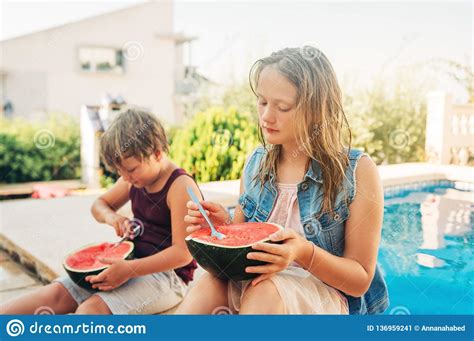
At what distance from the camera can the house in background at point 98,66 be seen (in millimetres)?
3219

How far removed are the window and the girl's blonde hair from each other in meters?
1.88

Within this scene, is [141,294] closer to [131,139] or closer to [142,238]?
[142,238]

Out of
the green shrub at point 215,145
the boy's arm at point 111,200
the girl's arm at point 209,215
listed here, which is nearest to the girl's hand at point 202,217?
the girl's arm at point 209,215

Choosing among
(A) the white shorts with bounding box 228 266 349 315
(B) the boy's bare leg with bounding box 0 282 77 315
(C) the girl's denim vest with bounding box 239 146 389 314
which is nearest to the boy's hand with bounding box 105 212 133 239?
(B) the boy's bare leg with bounding box 0 282 77 315

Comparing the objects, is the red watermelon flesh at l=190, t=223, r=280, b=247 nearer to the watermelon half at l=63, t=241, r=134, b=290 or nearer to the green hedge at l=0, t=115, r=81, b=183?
the watermelon half at l=63, t=241, r=134, b=290

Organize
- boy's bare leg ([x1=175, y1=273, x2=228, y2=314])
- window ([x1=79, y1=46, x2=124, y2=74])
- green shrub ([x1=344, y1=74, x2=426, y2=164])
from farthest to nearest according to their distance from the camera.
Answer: green shrub ([x1=344, y1=74, x2=426, y2=164]) → window ([x1=79, y1=46, x2=124, y2=74]) → boy's bare leg ([x1=175, y1=273, x2=228, y2=314])

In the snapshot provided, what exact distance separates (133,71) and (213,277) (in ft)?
7.30

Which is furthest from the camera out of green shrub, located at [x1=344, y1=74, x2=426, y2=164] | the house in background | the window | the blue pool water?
green shrub, located at [x1=344, y1=74, x2=426, y2=164]

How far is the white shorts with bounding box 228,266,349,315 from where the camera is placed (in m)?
1.49

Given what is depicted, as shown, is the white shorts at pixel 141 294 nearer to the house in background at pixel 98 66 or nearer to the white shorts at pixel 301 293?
the white shorts at pixel 301 293

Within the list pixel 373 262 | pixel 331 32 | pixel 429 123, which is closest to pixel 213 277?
pixel 373 262

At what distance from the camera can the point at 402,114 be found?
368 cm

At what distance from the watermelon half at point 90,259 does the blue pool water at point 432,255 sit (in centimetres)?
127

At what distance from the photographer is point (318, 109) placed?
167 cm
